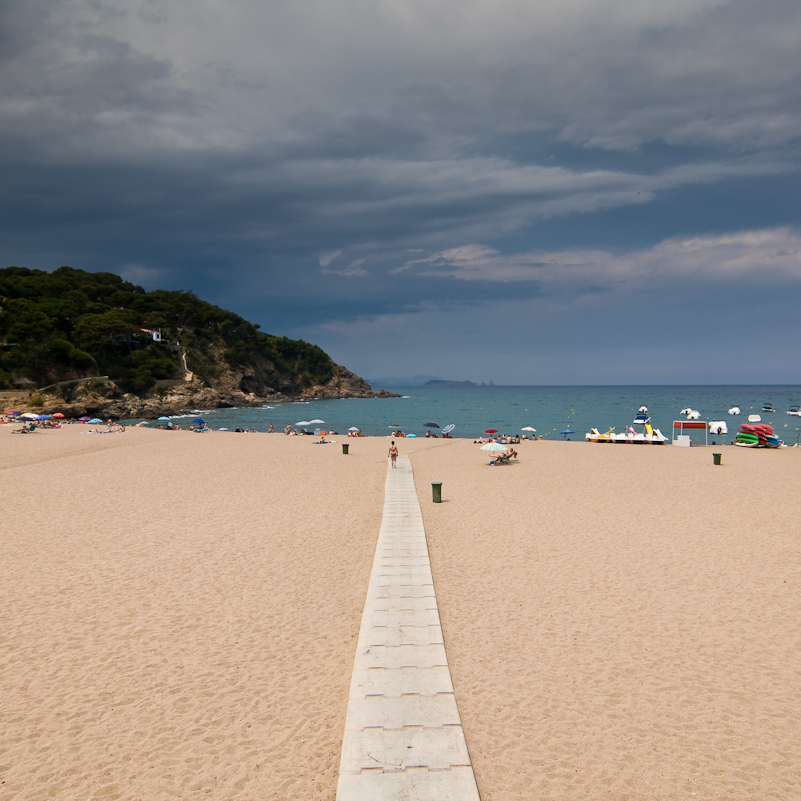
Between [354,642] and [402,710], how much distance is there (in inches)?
77.1

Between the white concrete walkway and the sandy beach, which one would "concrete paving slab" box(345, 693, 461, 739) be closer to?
the white concrete walkway

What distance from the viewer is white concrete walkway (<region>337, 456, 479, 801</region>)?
460cm

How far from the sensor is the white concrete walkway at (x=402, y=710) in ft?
15.1

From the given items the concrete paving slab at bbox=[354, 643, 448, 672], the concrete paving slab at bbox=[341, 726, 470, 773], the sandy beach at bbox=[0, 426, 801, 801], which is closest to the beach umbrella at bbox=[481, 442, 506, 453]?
the sandy beach at bbox=[0, 426, 801, 801]

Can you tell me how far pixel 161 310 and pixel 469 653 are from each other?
107 metres

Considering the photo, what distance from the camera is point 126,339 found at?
84.8m

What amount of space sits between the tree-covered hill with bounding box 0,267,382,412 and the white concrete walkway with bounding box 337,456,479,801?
72.9 metres

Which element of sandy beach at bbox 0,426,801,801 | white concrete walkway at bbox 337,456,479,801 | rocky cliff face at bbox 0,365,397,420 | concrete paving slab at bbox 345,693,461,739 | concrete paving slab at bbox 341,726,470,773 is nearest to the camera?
white concrete walkway at bbox 337,456,479,801

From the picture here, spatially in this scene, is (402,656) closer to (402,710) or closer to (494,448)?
(402,710)

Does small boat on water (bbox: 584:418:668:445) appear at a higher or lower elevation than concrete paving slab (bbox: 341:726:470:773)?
higher

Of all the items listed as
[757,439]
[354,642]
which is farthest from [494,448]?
[757,439]

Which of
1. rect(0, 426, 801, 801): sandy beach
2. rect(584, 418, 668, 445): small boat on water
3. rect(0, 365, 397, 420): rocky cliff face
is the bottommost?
rect(0, 426, 801, 801): sandy beach

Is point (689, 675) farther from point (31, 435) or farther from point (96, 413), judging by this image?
point (96, 413)

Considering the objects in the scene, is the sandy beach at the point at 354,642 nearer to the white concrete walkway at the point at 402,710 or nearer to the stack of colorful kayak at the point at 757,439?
the white concrete walkway at the point at 402,710
